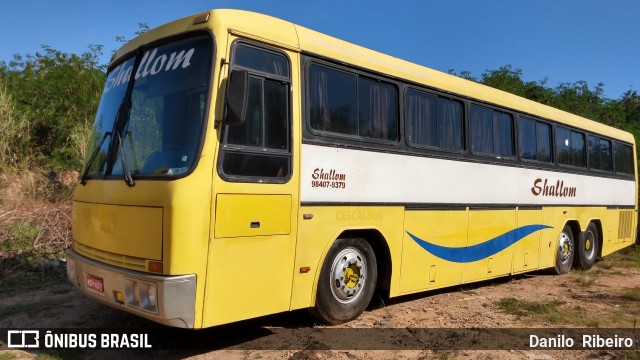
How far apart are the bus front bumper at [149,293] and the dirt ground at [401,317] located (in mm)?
751

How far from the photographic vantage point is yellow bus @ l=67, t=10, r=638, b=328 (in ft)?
13.6

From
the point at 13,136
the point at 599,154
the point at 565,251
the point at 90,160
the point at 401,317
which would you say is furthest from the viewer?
the point at 13,136

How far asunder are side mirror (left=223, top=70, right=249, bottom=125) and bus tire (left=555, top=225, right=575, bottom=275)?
7.85 meters

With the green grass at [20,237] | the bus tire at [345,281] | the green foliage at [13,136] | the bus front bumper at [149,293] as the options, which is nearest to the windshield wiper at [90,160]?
the bus front bumper at [149,293]

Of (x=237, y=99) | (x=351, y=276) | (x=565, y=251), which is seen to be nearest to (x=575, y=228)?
(x=565, y=251)

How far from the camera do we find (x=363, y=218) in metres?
5.62

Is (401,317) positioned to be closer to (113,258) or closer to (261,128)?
(261,128)

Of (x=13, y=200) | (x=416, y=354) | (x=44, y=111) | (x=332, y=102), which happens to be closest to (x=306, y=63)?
(x=332, y=102)

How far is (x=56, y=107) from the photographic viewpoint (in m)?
15.0

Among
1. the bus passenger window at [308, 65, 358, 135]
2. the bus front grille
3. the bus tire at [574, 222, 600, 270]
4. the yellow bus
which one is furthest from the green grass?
the bus tire at [574, 222, 600, 270]

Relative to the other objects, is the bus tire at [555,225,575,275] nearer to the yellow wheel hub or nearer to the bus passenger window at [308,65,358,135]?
the yellow wheel hub

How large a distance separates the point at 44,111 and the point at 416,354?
14.0m

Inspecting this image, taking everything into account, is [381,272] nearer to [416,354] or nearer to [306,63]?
[416,354]

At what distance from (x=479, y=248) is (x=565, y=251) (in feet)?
11.8
